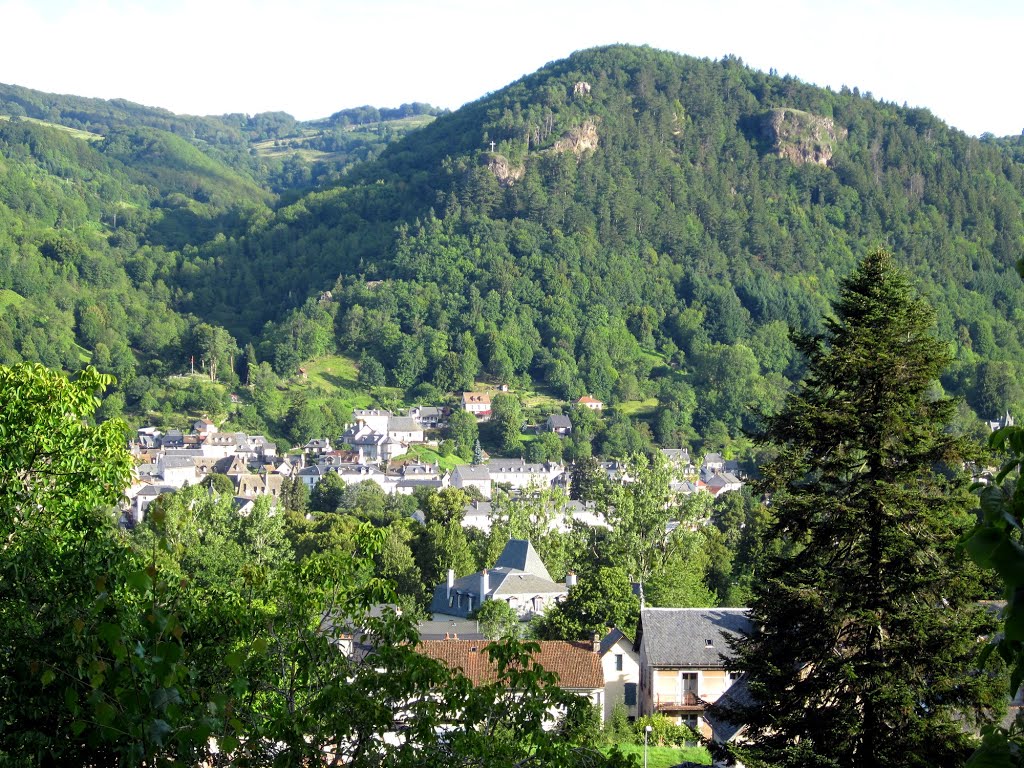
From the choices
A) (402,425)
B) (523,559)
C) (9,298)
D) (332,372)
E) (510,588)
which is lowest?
(510,588)

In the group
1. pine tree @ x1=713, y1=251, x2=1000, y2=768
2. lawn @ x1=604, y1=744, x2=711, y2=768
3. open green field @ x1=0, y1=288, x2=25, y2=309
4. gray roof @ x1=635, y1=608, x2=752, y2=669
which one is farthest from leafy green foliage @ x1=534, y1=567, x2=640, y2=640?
open green field @ x1=0, y1=288, x2=25, y2=309

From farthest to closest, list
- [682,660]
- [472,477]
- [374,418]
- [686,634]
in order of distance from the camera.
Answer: [374,418], [472,477], [686,634], [682,660]

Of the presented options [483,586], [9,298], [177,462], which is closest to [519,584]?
[483,586]

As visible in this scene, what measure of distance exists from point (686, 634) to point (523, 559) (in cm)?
1897

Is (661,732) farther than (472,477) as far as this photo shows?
No

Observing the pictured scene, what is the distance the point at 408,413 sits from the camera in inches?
5684

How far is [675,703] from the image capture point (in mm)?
35594

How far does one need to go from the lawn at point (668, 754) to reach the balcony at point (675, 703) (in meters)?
1.97

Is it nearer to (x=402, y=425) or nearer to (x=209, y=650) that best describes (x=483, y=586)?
(x=209, y=650)

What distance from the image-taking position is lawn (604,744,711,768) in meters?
30.7

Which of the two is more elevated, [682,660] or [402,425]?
[402,425]

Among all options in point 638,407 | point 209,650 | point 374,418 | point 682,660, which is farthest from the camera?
point 638,407

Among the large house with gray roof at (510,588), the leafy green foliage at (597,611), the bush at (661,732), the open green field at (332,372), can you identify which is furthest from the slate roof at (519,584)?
the open green field at (332,372)

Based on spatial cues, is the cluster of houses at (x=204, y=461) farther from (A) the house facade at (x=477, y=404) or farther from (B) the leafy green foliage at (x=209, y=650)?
(B) the leafy green foliage at (x=209, y=650)
